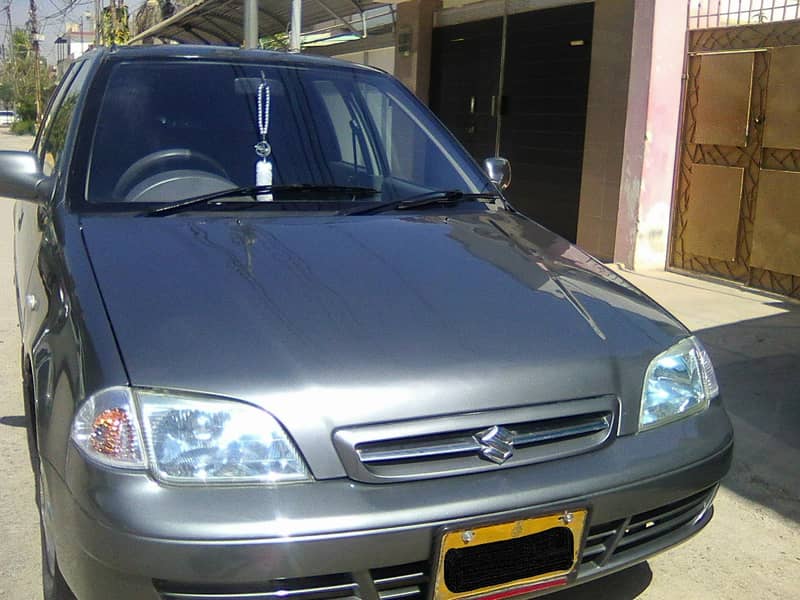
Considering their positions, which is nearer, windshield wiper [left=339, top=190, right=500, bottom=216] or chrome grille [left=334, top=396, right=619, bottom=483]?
chrome grille [left=334, top=396, right=619, bottom=483]

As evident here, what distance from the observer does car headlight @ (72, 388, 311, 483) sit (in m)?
1.95

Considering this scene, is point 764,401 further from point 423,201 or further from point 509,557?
point 509,557

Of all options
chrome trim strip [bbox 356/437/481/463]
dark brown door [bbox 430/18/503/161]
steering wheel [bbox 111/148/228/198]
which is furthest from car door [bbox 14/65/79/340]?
dark brown door [bbox 430/18/503/161]

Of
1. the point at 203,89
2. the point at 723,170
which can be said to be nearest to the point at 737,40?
the point at 723,170

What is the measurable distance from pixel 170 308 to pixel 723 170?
244 inches

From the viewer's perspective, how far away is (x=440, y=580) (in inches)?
79.0

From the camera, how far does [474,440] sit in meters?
2.08

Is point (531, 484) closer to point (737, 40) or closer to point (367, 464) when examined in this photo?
point (367, 464)

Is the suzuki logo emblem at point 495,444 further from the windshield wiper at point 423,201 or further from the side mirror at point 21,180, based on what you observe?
the side mirror at point 21,180

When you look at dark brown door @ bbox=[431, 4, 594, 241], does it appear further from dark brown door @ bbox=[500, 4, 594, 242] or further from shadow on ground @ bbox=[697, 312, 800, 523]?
shadow on ground @ bbox=[697, 312, 800, 523]

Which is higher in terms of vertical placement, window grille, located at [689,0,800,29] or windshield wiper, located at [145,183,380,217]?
window grille, located at [689,0,800,29]

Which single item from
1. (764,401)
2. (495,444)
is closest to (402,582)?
(495,444)

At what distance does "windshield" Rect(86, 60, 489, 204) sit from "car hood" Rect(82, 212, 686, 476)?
334 millimetres

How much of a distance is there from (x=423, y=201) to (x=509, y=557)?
4.85ft
